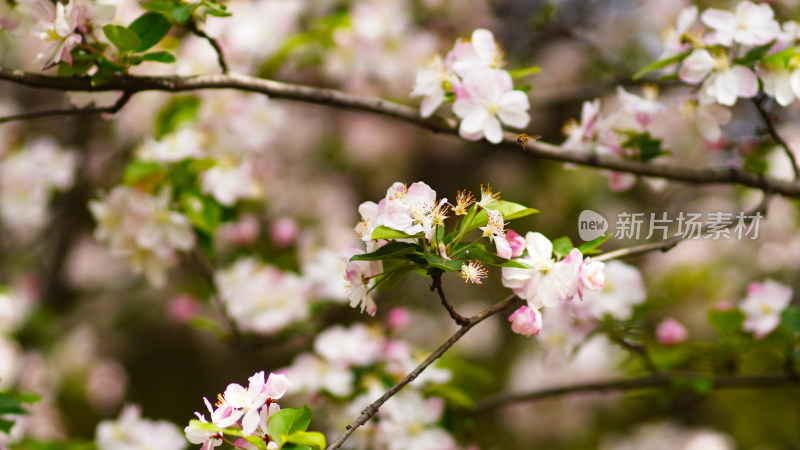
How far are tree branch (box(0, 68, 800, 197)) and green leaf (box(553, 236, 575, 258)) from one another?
0.22 m

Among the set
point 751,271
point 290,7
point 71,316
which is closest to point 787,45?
point 290,7

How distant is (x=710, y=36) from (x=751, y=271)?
6.11 ft

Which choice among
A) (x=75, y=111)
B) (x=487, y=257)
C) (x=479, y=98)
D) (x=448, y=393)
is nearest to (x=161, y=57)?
(x=75, y=111)

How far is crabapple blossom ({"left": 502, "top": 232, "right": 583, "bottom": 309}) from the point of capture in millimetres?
807

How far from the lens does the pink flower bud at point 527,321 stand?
0.81 metres

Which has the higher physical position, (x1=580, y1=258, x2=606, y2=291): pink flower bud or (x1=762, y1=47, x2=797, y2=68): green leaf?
(x1=762, y1=47, x2=797, y2=68): green leaf

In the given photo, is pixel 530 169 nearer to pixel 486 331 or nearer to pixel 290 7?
pixel 486 331

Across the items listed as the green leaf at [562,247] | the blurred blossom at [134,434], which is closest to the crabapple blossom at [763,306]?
the green leaf at [562,247]

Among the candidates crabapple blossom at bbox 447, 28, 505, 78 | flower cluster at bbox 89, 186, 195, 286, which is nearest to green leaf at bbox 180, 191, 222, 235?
flower cluster at bbox 89, 186, 195, 286

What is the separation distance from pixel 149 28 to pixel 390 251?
0.54 metres

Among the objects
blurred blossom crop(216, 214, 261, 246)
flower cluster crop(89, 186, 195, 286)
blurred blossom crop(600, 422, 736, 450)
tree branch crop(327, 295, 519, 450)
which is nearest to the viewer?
tree branch crop(327, 295, 519, 450)

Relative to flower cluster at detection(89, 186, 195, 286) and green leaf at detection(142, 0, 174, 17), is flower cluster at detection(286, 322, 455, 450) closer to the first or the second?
flower cluster at detection(89, 186, 195, 286)

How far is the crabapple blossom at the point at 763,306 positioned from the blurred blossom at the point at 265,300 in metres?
0.96

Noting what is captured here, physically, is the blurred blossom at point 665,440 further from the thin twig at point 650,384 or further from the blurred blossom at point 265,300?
the blurred blossom at point 265,300
